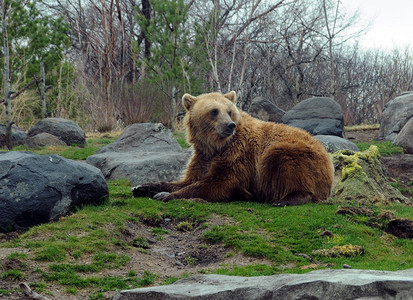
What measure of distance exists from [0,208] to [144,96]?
12708 millimetres

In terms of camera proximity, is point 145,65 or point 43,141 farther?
point 145,65

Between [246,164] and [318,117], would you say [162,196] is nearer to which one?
[246,164]

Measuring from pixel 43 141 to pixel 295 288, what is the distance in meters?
12.8

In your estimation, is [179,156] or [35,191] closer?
[35,191]

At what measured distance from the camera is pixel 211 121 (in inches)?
298

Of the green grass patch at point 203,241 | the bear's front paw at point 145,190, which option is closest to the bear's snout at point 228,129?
the green grass patch at point 203,241

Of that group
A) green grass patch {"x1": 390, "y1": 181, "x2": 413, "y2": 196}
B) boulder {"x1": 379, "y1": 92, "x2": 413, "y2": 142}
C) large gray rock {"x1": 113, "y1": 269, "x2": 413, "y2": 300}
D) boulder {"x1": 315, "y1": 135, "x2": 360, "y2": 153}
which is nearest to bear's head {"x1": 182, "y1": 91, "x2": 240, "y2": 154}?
large gray rock {"x1": 113, "y1": 269, "x2": 413, "y2": 300}

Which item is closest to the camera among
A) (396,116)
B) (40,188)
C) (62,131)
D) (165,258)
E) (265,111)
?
(165,258)

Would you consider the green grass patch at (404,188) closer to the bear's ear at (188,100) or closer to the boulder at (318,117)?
the boulder at (318,117)

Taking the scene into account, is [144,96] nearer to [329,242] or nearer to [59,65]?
[59,65]

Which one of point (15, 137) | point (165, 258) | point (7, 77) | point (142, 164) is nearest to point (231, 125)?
point (165, 258)

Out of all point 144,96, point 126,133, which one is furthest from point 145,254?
point 144,96

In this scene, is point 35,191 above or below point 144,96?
below

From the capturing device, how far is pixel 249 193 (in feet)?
24.7
